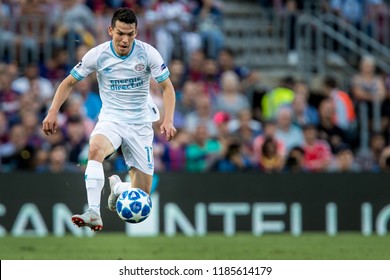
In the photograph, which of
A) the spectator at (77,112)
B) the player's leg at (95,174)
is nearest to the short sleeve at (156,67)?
the player's leg at (95,174)

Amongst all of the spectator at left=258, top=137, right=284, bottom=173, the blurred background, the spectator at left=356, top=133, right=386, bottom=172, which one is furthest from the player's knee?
the spectator at left=356, top=133, right=386, bottom=172

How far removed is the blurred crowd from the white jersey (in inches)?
215

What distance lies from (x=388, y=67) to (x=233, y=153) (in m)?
5.10

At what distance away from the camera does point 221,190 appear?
19.0m

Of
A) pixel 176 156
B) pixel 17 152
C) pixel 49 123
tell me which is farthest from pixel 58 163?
pixel 49 123

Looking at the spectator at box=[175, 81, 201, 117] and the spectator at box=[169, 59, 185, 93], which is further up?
the spectator at box=[169, 59, 185, 93]

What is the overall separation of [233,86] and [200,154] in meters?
1.53

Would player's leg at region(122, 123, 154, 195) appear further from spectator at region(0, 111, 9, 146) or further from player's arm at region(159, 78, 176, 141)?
spectator at region(0, 111, 9, 146)

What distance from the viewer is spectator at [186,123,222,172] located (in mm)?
19359

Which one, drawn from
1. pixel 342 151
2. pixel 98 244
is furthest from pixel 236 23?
pixel 98 244

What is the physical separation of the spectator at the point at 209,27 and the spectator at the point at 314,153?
2796mm

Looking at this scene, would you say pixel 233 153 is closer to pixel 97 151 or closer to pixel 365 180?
pixel 365 180

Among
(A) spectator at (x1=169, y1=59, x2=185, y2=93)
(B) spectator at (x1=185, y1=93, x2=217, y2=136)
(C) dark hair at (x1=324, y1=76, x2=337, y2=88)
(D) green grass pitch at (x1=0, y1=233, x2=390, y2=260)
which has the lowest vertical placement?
(D) green grass pitch at (x1=0, y1=233, x2=390, y2=260)

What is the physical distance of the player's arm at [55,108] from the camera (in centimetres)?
1273
